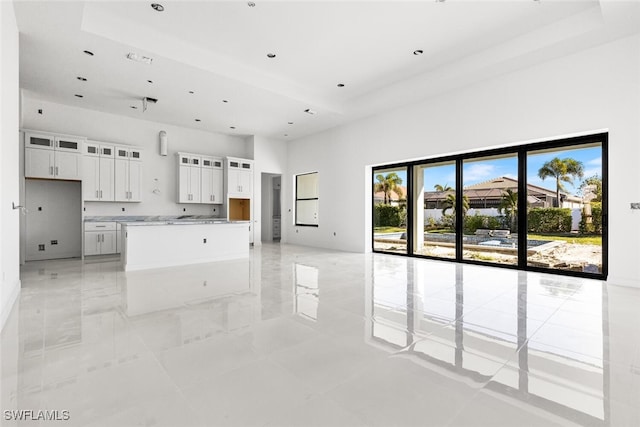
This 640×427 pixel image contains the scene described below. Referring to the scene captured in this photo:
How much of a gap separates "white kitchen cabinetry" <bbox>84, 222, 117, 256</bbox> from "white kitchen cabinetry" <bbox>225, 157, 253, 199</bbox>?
310 cm

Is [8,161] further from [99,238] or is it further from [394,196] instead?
[394,196]

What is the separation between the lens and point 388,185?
8.16 meters

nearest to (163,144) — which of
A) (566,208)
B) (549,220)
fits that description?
(549,220)

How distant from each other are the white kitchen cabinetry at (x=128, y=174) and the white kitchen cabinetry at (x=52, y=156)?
771 millimetres

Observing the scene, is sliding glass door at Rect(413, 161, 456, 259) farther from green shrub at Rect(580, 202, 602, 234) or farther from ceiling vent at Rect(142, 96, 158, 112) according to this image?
ceiling vent at Rect(142, 96, 158, 112)

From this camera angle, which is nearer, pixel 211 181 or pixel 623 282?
pixel 623 282

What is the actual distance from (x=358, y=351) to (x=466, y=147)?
517cm

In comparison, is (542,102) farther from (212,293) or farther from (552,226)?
(212,293)

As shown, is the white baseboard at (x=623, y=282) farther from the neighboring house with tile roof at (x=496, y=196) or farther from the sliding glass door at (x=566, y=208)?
the neighboring house with tile roof at (x=496, y=196)

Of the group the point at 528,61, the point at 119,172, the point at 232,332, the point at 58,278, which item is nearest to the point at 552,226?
the point at 528,61

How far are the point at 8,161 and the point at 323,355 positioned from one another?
3.89 metres

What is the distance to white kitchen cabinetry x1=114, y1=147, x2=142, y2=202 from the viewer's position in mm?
7816

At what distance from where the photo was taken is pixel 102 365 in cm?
219

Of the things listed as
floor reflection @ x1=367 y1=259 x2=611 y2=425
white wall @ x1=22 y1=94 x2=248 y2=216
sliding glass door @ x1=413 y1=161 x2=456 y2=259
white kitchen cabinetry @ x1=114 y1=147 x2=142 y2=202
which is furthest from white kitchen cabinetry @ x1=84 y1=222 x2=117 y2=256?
sliding glass door @ x1=413 y1=161 x2=456 y2=259
